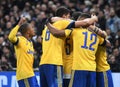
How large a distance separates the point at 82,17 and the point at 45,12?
33.7 ft

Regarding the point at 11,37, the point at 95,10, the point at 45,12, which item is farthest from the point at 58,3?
the point at 11,37

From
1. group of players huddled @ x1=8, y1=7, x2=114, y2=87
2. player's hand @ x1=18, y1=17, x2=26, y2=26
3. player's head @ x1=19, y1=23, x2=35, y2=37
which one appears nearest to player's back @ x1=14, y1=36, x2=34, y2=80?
player's head @ x1=19, y1=23, x2=35, y2=37

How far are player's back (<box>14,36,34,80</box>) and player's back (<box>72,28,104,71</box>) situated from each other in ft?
5.30

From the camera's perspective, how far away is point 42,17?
19844 millimetres

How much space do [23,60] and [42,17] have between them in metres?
8.19

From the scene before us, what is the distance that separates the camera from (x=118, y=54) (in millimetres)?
16641

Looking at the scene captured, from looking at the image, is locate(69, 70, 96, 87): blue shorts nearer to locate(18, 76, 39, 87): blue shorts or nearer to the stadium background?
locate(18, 76, 39, 87): blue shorts

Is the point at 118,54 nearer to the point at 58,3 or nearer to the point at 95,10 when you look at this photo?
the point at 95,10

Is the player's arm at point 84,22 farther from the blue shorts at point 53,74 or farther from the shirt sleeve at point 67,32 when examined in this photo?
the blue shorts at point 53,74

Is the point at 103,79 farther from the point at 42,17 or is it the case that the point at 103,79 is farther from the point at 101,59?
the point at 42,17

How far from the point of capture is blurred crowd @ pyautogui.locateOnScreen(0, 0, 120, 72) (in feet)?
56.3

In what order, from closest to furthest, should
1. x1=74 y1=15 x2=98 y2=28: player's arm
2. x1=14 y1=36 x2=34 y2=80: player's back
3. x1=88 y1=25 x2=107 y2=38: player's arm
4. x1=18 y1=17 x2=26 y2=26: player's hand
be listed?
→ 1. x1=74 y1=15 x2=98 y2=28: player's arm
2. x1=88 y1=25 x2=107 y2=38: player's arm
3. x1=18 y1=17 x2=26 y2=26: player's hand
4. x1=14 y1=36 x2=34 y2=80: player's back

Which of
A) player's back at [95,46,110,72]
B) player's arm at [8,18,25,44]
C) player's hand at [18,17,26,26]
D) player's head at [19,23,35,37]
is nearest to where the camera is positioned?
player's back at [95,46,110,72]

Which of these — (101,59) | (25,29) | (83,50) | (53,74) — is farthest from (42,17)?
(83,50)
